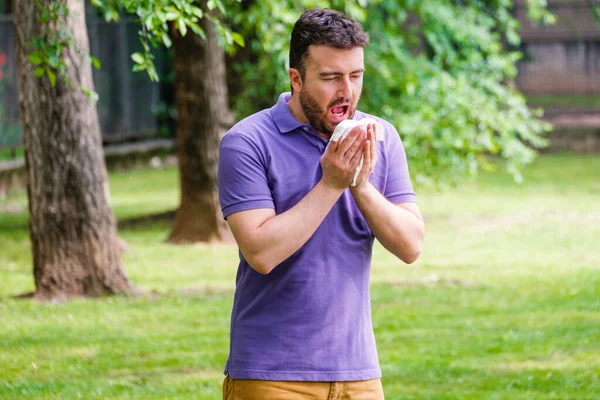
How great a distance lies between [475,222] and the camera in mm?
15438

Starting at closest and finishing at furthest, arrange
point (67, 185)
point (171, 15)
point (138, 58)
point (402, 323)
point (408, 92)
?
point (171, 15) → point (138, 58) → point (402, 323) → point (67, 185) → point (408, 92)

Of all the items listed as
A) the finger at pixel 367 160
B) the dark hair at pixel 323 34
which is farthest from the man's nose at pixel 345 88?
the finger at pixel 367 160

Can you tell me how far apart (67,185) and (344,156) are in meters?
6.47

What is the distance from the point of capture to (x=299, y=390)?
10.7 feet

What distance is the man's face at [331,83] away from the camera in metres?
3.27

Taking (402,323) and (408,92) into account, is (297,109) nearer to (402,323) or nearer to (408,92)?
(402,323)

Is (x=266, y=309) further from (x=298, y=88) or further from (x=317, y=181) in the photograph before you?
(x=298, y=88)

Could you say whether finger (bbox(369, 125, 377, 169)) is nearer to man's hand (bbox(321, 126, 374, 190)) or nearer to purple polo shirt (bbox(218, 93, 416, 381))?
man's hand (bbox(321, 126, 374, 190))

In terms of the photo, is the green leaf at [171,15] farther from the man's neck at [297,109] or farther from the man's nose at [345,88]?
the man's nose at [345,88]

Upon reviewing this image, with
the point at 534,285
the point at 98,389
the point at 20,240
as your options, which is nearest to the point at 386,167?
the point at 98,389

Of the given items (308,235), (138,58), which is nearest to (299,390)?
(308,235)

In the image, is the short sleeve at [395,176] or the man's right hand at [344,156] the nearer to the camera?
the man's right hand at [344,156]

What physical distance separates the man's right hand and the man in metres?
0.02

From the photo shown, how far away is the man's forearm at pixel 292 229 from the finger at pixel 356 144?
11cm
